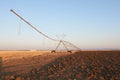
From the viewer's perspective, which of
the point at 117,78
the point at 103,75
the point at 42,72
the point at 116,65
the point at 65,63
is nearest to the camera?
the point at 117,78

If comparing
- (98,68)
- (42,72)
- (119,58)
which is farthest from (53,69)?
(119,58)

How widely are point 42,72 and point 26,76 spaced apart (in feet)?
6.20

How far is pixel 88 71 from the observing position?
19641mm

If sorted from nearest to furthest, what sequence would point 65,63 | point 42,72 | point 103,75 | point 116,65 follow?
point 103,75, point 42,72, point 116,65, point 65,63

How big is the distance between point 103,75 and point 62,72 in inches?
137

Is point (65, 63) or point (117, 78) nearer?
point (117, 78)

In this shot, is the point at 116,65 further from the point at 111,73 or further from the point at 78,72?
the point at 78,72

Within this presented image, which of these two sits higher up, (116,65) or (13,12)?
(13,12)

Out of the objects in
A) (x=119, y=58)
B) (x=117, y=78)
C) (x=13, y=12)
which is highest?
(x=13, y=12)

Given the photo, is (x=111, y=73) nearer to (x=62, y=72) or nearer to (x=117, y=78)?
(x=117, y=78)

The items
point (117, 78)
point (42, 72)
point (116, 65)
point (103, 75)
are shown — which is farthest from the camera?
point (116, 65)

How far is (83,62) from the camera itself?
75.9ft

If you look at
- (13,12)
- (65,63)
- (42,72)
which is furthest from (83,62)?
(13,12)

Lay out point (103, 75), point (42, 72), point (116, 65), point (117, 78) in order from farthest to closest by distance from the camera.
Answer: point (116, 65)
point (42, 72)
point (103, 75)
point (117, 78)
